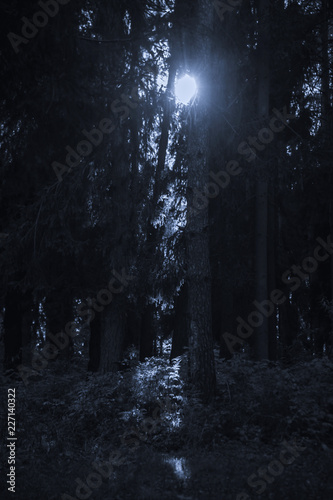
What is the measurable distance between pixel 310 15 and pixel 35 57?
1003 centimetres

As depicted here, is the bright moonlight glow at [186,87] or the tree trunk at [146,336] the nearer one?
the bright moonlight glow at [186,87]

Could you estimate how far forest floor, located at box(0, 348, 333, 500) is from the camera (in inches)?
247

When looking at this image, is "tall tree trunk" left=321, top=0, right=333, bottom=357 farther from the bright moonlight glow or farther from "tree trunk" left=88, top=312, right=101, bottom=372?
"tree trunk" left=88, top=312, right=101, bottom=372

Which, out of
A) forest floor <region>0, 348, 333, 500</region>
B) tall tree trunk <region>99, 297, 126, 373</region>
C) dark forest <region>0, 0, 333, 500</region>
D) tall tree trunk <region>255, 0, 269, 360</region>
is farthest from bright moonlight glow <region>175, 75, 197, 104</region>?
forest floor <region>0, 348, 333, 500</region>

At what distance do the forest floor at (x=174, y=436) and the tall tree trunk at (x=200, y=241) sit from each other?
1.78 feet

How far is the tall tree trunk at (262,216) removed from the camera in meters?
14.5

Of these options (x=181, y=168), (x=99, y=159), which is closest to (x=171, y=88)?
(x=181, y=168)

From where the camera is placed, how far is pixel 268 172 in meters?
12.7

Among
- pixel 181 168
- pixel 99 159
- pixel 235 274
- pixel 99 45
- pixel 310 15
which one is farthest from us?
pixel 235 274

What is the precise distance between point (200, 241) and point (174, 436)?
13.1 ft

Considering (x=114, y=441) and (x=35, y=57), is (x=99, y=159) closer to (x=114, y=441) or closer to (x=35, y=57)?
(x=35, y=57)

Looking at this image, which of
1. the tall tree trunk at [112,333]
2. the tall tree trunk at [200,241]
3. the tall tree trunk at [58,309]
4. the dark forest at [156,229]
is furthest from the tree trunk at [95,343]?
the tall tree trunk at [200,241]

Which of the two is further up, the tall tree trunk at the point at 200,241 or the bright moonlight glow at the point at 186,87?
the bright moonlight glow at the point at 186,87

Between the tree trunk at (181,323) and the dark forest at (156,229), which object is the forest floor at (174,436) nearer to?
the dark forest at (156,229)
